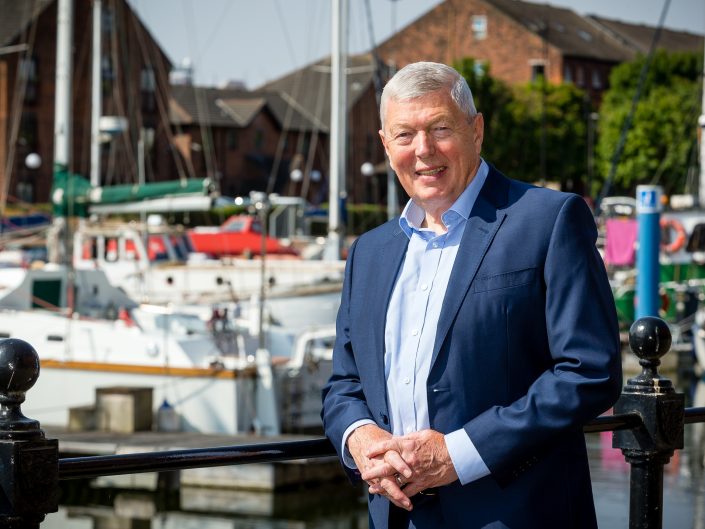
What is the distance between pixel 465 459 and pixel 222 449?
2.39 ft

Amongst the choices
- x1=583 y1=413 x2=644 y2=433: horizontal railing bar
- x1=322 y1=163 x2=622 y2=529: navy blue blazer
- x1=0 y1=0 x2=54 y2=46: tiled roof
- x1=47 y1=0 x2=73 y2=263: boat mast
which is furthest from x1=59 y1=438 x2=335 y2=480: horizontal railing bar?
x1=0 y1=0 x2=54 y2=46: tiled roof

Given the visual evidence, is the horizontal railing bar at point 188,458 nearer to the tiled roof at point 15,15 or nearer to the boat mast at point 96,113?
the boat mast at point 96,113

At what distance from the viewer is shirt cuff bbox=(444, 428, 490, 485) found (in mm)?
2830

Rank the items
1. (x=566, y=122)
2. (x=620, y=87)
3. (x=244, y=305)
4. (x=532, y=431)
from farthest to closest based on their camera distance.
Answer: (x=620, y=87) → (x=566, y=122) → (x=244, y=305) → (x=532, y=431)

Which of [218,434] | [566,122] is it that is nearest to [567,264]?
[218,434]

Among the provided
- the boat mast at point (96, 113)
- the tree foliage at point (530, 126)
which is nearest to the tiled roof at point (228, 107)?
the tree foliage at point (530, 126)

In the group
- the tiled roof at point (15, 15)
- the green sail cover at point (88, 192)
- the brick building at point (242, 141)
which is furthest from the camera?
the brick building at point (242, 141)

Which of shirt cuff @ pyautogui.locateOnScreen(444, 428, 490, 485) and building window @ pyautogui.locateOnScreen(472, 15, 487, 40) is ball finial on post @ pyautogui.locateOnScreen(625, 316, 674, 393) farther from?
building window @ pyautogui.locateOnScreen(472, 15, 487, 40)

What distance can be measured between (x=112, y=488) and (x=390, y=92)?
13.9 m

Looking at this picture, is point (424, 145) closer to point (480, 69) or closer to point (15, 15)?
point (15, 15)

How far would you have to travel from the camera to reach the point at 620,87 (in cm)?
7819

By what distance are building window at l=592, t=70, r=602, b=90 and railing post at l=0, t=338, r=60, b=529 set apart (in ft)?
280

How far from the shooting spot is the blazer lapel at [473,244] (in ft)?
9.50

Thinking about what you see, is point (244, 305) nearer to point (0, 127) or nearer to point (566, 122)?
point (0, 127)
